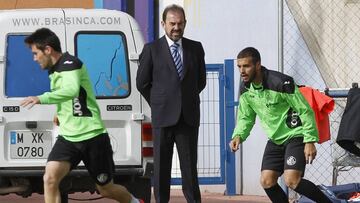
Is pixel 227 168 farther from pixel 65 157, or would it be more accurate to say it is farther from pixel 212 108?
pixel 65 157

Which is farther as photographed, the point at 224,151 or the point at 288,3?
the point at 224,151

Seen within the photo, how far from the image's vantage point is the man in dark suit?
10.3 m

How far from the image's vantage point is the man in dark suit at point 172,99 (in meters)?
10.3

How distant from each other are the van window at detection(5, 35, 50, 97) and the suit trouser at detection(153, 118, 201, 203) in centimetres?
135

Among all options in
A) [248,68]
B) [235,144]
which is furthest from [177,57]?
[235,144]

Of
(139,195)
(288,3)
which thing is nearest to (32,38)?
(139,195)

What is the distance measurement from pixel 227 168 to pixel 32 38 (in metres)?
5.17

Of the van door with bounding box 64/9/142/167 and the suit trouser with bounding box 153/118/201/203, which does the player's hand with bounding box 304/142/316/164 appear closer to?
the suit trouser with bounding box 153/118/201/203

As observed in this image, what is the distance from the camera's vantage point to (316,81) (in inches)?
534

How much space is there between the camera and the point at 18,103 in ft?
35.6

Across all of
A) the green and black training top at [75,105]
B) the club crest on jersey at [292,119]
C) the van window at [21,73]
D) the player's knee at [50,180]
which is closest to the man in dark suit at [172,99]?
the green and black training top at [75,105]

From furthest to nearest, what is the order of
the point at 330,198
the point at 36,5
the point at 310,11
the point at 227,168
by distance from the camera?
the point at 36,5 → the point at 227,168 → the point at 310,11 → the point at 330,198

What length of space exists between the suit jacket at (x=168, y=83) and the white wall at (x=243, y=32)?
11.9ft

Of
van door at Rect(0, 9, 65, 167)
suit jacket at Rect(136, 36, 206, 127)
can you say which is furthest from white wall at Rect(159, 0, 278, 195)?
van door at Rect(0, 9, 65, 167)
